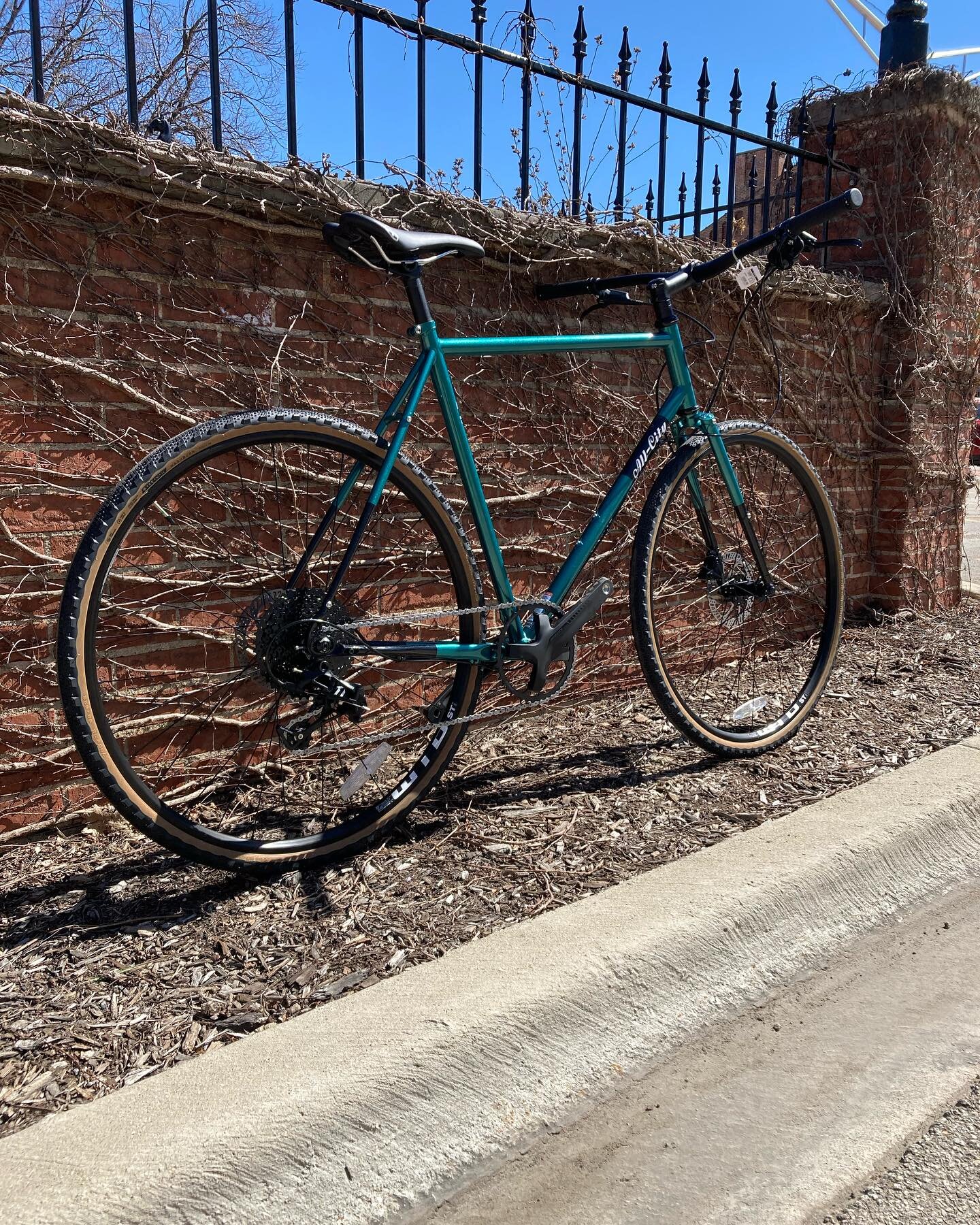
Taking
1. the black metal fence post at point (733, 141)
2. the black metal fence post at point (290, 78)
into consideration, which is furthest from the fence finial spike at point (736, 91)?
the black metal fence post at point (290, 78)

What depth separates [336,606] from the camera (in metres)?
2.15

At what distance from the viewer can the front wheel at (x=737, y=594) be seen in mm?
2725

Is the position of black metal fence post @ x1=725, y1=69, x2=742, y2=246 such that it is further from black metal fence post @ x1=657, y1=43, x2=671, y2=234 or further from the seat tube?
the seat tube

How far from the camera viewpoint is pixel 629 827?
94.9 inches

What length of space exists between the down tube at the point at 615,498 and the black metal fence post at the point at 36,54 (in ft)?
5.32

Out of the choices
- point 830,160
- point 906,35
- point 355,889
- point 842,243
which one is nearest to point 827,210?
point 842,243

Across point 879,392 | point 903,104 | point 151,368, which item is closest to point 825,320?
point 879,392

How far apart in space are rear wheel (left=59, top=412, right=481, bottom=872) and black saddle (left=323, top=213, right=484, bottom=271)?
0.42m

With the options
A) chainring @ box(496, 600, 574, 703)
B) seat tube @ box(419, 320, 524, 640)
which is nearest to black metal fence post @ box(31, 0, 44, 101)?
seat tube @ box(419, 320, 524, 640)

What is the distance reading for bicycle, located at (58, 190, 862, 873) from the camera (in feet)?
6.61

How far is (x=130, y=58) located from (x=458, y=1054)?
224cm

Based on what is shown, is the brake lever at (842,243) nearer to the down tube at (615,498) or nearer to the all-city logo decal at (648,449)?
the down tube at (615,498)

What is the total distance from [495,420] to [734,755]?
121 cm

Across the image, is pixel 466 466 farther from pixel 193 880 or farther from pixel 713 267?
pixel 193 880
